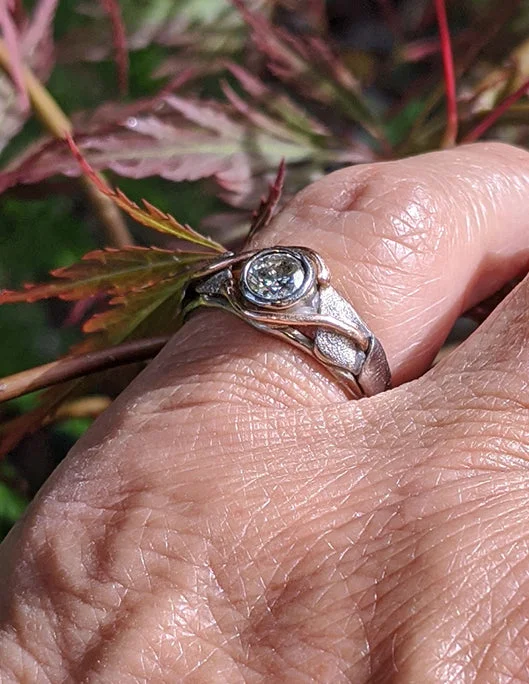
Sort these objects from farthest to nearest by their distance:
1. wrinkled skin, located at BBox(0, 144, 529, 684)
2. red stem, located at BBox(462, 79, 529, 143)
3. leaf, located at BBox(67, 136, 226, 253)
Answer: red stem, located at BBox(462, 79, 529, 143)
leaf, located at BBox(67, 136, 226, 253)
wrinkled skin, located at BBox(0, 144, 529, 684)

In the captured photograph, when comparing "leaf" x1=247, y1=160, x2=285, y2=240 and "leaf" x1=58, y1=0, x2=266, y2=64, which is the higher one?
"leaf" x1=58, y1=0, x2=266, y2=64

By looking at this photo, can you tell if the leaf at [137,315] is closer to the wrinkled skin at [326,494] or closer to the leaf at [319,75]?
the wrinkled skin at [326,494]

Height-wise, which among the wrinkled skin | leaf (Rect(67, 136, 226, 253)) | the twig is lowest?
the wrinkled skin

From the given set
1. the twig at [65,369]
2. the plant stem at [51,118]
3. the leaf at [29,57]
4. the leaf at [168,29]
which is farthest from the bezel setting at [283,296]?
the leaf at [168,29]

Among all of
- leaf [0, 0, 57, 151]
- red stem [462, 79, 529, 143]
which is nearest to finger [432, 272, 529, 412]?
red stem [462, 79, 529, 143]

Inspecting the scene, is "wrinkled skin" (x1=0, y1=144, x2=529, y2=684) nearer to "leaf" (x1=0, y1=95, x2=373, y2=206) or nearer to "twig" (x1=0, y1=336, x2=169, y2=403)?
"twig" (x1=0, y1=336, x2=169, y2=403)

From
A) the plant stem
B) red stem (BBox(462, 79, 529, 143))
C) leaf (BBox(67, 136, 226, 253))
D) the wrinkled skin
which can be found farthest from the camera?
the plant stem

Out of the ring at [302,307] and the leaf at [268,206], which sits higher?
the leaf at [268,206]
